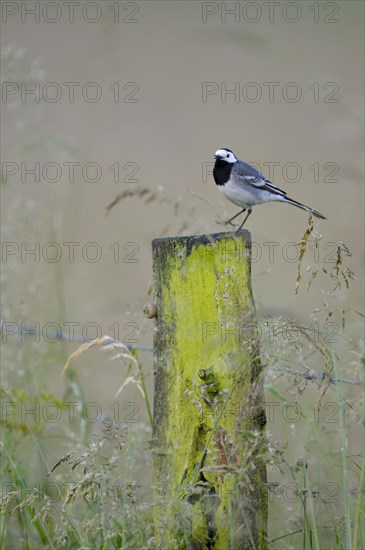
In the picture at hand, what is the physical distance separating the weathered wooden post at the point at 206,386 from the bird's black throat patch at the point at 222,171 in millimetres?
1820

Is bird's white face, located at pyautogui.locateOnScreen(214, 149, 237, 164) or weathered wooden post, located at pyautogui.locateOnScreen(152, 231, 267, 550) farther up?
bird's white face, located at pyautogui.locateOnScreen(214, 149, 237, 164)

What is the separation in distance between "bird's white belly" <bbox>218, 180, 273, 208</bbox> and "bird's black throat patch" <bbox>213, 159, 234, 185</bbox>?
3 cm

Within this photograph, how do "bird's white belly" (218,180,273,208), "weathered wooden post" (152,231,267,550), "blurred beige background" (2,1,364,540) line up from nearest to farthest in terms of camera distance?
"weathered wooden post" (152,231,267,550), "blurred beige background" (2,1,364,540), "bird's white belly" (218,180,273,208)

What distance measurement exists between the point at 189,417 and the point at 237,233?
0.59 metres

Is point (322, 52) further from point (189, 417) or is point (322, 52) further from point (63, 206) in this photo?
point (189, 417)

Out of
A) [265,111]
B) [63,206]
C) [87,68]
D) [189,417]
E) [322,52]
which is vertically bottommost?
[189,417]

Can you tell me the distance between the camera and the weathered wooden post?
2.62 metres

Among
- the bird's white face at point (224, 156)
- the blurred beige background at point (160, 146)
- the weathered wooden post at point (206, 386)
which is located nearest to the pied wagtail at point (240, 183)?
the bird's white face at point (224, 156)

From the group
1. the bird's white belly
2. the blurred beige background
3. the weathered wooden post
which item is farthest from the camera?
the bird's white belly

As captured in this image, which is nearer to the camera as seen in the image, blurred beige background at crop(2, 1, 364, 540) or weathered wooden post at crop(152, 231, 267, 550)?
weathered wooden post at crop(152, 231, 267, 550)

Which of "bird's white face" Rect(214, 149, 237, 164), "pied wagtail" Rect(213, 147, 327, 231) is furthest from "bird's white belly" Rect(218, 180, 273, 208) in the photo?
"bird's white face" Rect(214, 149, 237, 164)

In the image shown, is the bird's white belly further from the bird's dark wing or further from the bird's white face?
the bird's white face

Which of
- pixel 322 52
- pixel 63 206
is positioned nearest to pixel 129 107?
pixel 322 52

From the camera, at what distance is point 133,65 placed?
12.1 metres
